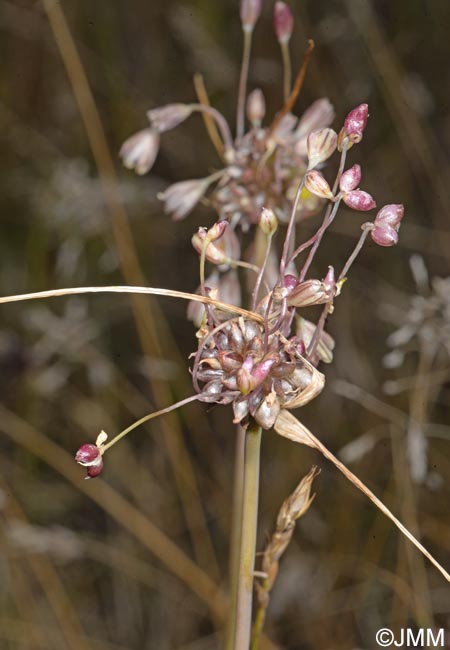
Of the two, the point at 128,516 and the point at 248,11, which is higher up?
the point at 248,11

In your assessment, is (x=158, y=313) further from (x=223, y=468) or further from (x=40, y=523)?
(x=40, y=523)

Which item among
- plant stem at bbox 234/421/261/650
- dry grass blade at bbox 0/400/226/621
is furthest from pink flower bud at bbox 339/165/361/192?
dry grass blade at bbox 0/400/226/621

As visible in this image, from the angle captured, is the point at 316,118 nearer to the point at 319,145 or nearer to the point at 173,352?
the point at 319,145

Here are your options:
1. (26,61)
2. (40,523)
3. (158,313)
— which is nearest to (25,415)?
(40,523)

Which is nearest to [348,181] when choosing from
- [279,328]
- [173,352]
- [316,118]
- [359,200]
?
[359,200]

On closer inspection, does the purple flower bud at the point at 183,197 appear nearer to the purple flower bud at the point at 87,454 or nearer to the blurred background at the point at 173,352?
the blurred background at the point at 173,352

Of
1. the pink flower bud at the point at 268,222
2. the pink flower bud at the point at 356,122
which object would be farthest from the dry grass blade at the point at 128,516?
the pink flower bud at the point at 356,122
